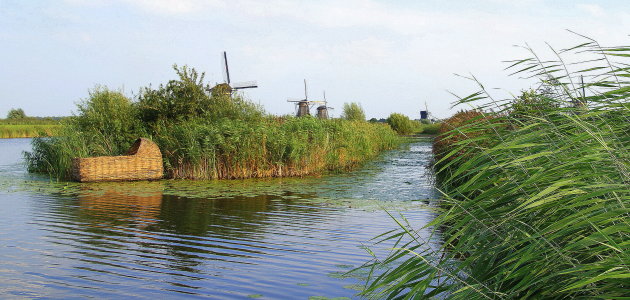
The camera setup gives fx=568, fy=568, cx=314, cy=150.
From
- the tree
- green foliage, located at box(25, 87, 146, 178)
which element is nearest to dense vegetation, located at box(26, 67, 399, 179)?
green foliage, located at box(25, 87, 146, 178)

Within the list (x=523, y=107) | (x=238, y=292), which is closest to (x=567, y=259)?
(x=523, y=107)

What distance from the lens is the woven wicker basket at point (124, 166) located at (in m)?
16.2

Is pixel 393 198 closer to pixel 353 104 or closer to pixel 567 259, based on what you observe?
pixel 567 259

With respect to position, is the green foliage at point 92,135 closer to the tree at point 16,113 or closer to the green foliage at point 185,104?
the green foliage at point 185,104

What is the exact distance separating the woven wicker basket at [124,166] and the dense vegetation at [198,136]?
0.54 meters

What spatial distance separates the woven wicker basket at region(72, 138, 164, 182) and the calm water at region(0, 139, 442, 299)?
1.08 meters

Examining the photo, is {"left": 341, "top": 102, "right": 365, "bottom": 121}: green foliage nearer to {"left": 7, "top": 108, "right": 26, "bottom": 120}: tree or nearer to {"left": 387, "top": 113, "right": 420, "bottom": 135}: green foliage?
{"left": 387, "top": 113, "right": 420, "bottom": 135}: green foliage

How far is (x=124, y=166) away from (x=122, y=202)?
15.0ft

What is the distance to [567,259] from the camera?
2.52m

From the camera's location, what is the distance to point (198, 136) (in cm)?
1677

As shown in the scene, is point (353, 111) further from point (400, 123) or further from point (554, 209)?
point (554, 209)

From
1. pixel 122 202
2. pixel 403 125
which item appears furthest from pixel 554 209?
pixel 403 125

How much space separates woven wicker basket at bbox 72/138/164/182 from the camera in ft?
53.2

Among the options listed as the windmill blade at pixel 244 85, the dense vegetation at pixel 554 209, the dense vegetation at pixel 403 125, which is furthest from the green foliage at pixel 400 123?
the dense vegetation at pixel 554 209
